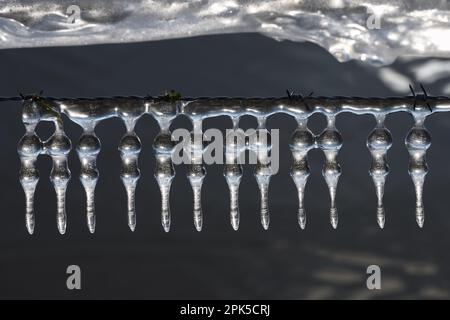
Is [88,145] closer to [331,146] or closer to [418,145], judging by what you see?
[331,146]

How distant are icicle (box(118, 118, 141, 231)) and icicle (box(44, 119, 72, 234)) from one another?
77 millimetres

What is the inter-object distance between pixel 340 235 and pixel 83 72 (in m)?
0.64

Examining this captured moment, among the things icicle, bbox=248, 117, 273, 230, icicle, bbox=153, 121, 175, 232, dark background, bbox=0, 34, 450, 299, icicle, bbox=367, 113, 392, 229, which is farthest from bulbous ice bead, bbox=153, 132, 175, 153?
dark background, bbox=0, 34, 450, 299

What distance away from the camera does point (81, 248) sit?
1653mm

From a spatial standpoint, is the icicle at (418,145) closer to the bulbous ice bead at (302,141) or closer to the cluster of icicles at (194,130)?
the cluster of icicles at (194,130)

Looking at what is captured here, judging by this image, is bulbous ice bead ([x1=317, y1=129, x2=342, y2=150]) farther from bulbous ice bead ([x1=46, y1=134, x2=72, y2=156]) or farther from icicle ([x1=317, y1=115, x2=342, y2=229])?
bulbous ice bead ([x1=46, y1=134, x2=72, y2=156])

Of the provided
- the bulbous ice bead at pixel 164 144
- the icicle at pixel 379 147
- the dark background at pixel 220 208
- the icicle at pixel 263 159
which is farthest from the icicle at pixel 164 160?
the dark background at pixel 220 208

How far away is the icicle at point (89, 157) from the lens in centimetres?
108

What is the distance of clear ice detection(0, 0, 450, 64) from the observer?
45.3 inches

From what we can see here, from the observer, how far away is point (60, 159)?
3.59ft

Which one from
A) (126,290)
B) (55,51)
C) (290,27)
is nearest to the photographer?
(290,27)

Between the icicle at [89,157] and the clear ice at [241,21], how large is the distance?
0.60ft
